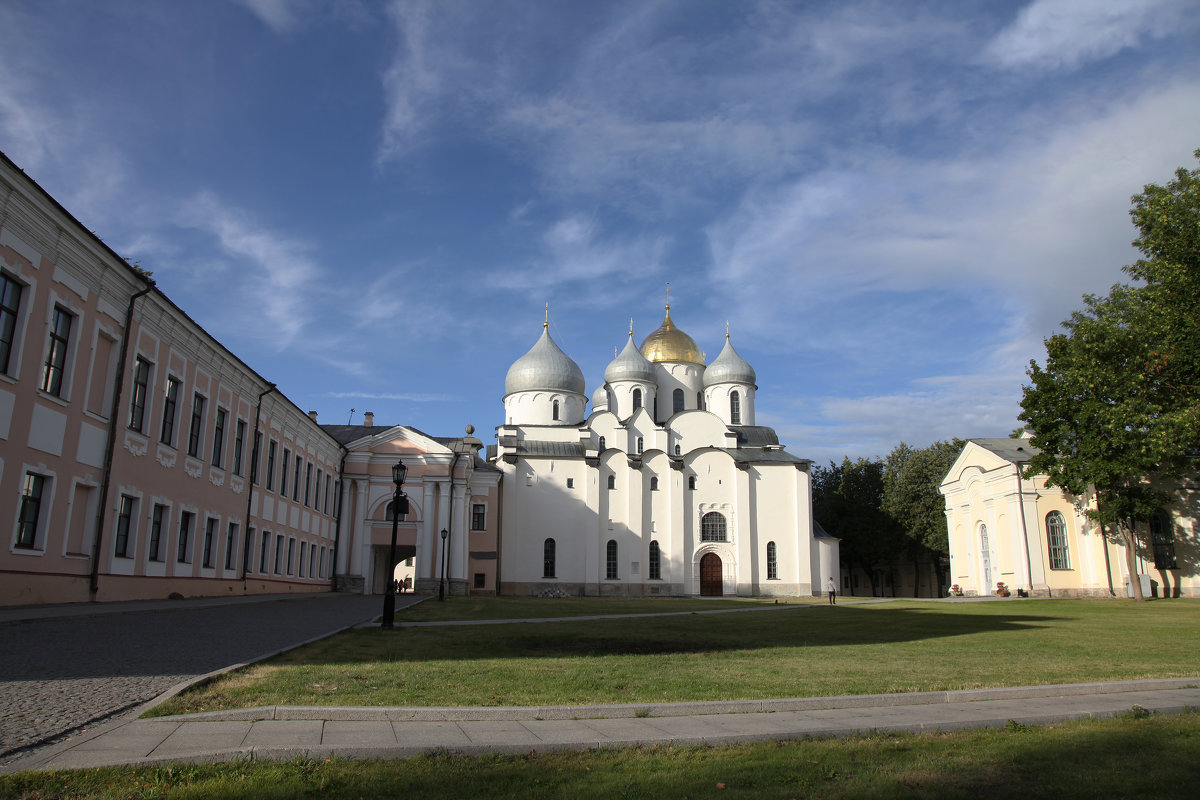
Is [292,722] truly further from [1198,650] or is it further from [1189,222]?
[1189,222]

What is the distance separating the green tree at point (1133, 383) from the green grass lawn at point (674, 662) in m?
15.0

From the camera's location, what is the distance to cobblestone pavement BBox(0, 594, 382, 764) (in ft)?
22.6

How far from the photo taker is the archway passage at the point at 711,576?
55594 mm

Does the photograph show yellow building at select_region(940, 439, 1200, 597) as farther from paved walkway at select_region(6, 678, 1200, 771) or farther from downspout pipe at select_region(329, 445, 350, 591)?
paved walkway at select_region(6, 678, 1200, 771)

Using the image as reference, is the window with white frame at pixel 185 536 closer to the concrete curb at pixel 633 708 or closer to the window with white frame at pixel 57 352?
the window with white frame at pixel 57 352

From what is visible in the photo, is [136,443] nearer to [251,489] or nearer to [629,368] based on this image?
[251,489]

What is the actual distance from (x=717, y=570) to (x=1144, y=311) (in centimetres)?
2975

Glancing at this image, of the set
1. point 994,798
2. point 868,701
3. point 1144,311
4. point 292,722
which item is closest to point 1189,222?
point 1144,311

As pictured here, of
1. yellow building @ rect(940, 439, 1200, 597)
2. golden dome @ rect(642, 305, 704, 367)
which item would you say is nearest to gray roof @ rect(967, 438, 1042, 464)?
yellow building @ rect(940, 439, 1200, 597)

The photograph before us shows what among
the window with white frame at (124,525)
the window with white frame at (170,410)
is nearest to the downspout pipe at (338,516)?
the window with white frame at (170,410)

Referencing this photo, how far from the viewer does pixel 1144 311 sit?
116 feet

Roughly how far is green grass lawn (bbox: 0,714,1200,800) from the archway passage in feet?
162

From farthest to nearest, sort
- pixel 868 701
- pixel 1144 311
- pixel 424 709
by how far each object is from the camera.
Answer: pixel 1144 311, pixel 868 701, pixel 424 709

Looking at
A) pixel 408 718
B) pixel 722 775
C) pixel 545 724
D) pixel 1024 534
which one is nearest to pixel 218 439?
pixel 408 718
